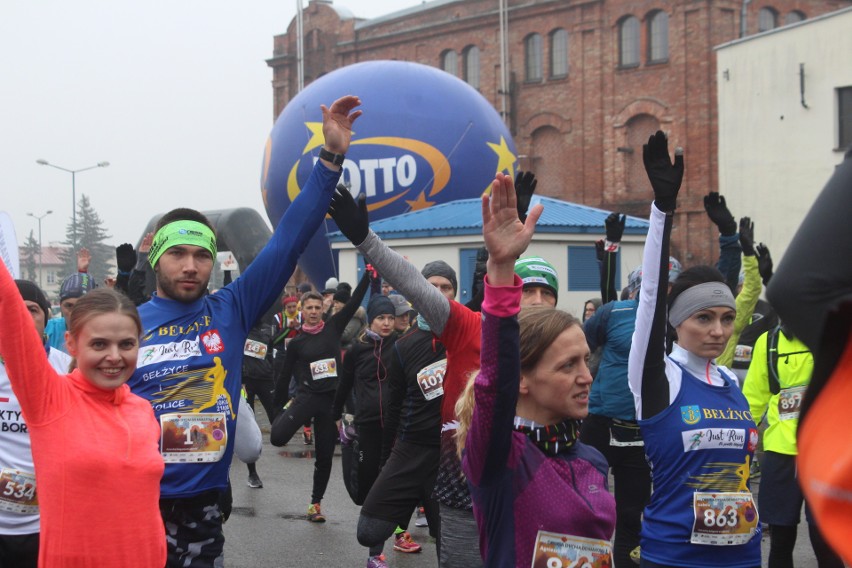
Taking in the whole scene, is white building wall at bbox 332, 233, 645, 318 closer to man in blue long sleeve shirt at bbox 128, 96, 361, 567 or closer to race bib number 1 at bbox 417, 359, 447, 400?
race bib number 1 at bbox 417, 359, 447, 400

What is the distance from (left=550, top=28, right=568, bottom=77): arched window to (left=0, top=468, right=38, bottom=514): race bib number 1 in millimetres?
39385

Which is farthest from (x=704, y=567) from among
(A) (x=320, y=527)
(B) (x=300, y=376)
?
(B) (x=300, y=376)

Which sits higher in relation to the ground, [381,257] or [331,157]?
[331,157]

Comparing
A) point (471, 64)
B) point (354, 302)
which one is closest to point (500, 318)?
point (354, 302)

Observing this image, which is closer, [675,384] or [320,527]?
[675,384]

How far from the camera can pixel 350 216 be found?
4.11 meters

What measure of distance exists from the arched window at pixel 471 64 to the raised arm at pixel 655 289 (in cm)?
4194

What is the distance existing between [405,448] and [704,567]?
8.73ft

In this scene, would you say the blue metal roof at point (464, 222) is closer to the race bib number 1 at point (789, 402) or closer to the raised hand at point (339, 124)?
the race bib number 1 at point (789, 402)

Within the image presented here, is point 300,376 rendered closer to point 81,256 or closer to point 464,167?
point 81,256

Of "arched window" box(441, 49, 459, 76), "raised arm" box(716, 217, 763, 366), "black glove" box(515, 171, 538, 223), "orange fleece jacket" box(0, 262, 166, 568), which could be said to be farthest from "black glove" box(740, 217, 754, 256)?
"arched window" box(441, 49, 459, 76)

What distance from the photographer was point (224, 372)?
403cm

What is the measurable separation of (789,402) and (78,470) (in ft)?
14.5

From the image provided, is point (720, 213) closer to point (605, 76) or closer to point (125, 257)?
point (125, 257)
